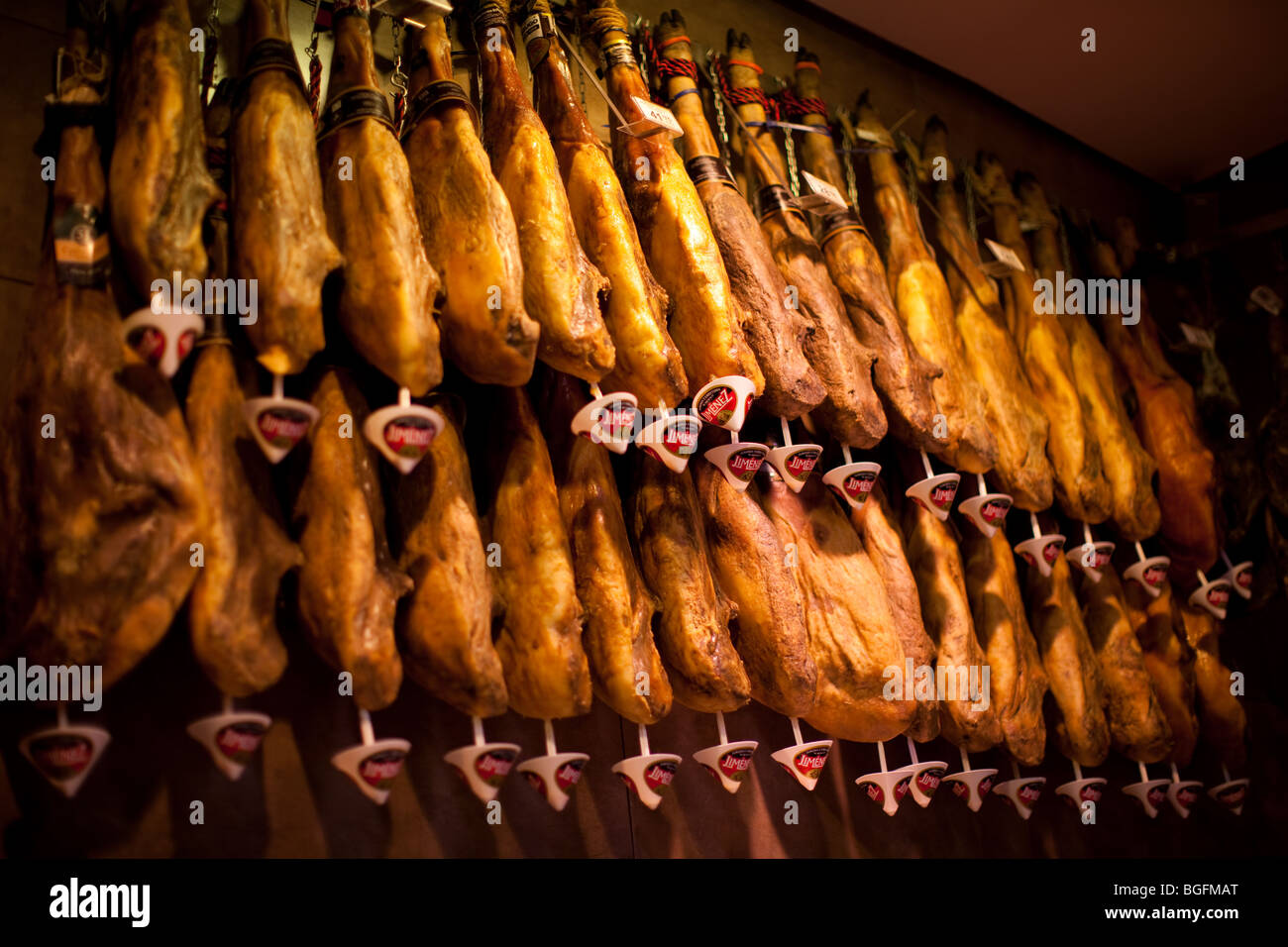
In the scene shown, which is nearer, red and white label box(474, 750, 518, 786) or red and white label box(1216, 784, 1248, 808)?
red and white label box(474, 750, 518, 786)

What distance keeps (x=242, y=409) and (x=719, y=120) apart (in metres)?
1.92

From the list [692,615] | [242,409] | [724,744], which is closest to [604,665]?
[692,615]

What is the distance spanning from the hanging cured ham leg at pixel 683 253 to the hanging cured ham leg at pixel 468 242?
1.57 ft

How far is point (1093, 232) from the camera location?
4.24 meters

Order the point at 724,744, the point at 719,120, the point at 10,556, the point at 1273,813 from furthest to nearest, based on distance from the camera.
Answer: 1. the point at 1273,813
2. the point at 719,120
3. the point at 724,744
4. the point at 10,556

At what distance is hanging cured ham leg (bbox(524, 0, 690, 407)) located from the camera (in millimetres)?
2240

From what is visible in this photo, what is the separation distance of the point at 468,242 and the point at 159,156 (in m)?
0.58

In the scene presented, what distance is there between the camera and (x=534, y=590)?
207cm

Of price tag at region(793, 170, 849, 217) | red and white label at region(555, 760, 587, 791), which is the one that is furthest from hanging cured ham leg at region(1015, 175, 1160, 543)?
red and white label at region(555, 760, 587, 791)

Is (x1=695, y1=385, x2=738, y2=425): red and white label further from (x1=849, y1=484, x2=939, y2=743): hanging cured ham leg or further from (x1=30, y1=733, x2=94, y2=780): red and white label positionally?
(x1=30, y1=733, x2=94, y2=780): red and white label

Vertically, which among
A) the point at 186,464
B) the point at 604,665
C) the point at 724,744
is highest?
the point at 186,464

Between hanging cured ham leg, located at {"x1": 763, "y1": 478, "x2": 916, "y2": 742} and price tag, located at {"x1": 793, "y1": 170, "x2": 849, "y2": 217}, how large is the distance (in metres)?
0.85

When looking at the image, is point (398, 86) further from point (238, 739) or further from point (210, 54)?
point (238, 739)

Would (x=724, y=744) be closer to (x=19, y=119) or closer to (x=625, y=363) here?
(x=625, y=363)
